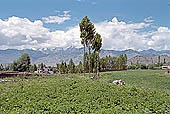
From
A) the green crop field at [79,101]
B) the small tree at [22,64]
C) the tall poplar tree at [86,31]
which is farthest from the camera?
the small tree at [22,64]

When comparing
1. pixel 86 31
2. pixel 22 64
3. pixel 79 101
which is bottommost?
pixel 79 101

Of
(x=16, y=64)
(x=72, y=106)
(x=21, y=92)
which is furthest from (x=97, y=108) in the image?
(x=16, y=64)

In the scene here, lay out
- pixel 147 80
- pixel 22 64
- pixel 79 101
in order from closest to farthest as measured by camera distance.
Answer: pixel 79 101 < pixel 147 80 < pixel 22 64

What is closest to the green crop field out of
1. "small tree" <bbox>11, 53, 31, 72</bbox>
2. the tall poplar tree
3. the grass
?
the grass

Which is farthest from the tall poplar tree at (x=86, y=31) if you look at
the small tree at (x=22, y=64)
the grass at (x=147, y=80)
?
the small tree at (x=22, y=64)

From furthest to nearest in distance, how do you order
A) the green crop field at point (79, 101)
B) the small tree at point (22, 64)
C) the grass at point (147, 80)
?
1. the small tree at point (22, 64)
2. the grass at point (147, 80)
3. the green crop field at point (79, 101)

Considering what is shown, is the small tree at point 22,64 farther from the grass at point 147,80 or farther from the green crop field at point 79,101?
the green crop field at point 79,101

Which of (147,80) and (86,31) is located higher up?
(86,31)

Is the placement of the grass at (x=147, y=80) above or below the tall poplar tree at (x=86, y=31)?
below

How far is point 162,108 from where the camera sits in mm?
13711

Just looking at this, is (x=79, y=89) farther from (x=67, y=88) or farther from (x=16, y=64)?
(x=16, y=64)

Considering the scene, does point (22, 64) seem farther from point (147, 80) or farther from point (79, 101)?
point (79, 101)

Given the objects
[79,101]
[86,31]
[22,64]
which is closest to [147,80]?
[86,31]

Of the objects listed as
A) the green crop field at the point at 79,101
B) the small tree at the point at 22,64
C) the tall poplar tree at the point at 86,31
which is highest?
the tall poplar tree at the point at 86,31
